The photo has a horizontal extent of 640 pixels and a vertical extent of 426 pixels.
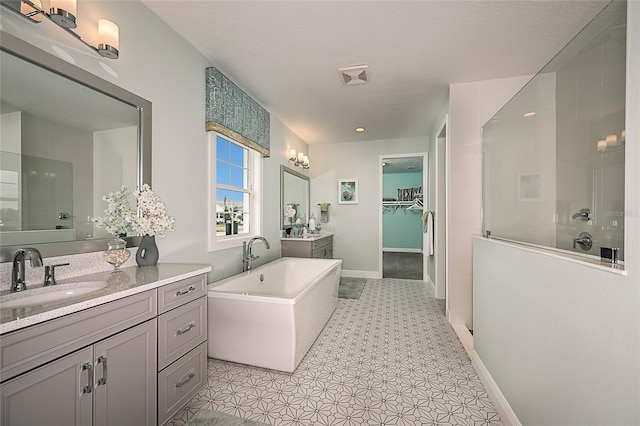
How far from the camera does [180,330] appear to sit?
154 centimetres

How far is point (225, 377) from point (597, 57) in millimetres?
2810

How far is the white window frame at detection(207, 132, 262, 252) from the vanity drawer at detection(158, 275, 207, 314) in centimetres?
85

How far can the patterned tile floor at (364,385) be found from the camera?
164 centimetres

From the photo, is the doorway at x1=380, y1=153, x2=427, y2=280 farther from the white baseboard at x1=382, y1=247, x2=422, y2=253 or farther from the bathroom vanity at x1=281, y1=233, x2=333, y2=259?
the bathroom vanity at x1=281, y1=233, x2=333, y2=259

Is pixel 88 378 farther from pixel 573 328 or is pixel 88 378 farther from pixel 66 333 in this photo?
pixel 573 328

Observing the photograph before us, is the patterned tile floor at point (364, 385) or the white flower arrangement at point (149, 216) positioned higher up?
the white flower arrangement at point (149, 216)

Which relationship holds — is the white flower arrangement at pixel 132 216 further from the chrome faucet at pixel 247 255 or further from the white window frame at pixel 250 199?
the chrome faucet at pixel 247 255

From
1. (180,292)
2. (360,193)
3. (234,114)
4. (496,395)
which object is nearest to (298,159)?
(360,193)

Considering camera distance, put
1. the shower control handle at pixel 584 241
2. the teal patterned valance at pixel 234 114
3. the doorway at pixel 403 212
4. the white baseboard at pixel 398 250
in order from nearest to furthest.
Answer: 1. the shower control handle at pixel 584 241
2. the teal patterned valance at pixel 234 114
3. the doorway at pixel 403 212
4. the white baseboard at pixel 398 250

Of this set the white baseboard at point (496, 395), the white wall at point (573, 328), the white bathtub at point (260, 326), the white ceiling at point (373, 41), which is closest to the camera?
the white wall at point (573, 328)

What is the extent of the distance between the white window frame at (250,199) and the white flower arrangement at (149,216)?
823 millimetres

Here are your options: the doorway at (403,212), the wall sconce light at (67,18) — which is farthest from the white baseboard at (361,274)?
the wall sconce light at (67,18)

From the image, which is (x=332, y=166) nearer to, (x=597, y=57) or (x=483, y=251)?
(x=483, y=251)

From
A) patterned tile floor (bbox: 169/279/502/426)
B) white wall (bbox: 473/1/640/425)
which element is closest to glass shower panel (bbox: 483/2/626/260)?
white wall (bbox: 473/1/640/425)
